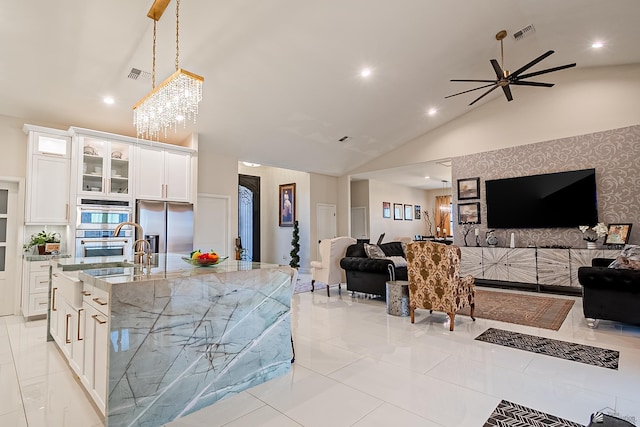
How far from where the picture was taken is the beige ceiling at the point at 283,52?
373 centimetres

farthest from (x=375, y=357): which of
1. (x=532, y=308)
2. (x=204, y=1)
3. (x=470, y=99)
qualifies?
(x=470, y=99)

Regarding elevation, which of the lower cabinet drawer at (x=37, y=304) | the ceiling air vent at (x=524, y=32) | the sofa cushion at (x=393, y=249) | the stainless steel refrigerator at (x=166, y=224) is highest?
the ceiling air vent at (x=524, y=32)

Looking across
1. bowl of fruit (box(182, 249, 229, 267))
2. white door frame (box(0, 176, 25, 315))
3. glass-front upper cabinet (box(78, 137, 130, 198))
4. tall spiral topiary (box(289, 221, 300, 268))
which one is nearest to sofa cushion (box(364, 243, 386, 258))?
bowl of fruit (box(182, 249, 229, 267))

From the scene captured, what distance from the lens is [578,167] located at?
6.06 metres

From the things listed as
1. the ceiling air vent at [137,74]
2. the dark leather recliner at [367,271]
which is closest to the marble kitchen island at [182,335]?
the dark leather recliner at [367,271]

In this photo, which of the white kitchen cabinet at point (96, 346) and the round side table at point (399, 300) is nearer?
the white kitchen cabinet at point (96, 346)

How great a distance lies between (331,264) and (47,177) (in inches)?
181

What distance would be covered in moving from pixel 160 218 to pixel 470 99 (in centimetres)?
653

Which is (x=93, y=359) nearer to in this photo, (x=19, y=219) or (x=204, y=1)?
(x=204, y=1)

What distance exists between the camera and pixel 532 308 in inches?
191

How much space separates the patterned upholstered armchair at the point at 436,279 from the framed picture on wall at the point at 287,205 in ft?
19.3

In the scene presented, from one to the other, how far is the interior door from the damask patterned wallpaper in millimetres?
8349

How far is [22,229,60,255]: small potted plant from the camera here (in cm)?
462

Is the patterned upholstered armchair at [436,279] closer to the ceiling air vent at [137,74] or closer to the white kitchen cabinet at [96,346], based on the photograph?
the white kitchen cabinet at [96,346]
